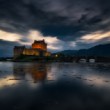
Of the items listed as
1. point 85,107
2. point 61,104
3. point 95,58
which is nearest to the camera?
point 85,107

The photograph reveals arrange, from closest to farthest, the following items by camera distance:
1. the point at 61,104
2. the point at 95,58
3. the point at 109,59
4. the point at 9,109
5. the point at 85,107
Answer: the point at 9,109 < the point at 85,107 < the point at 61,104 < the point at 109,59 < the point at 95,58

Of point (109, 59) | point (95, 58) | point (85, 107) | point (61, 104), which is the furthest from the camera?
point (95, 58)

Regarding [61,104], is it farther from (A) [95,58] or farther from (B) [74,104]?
(A) [95,58]

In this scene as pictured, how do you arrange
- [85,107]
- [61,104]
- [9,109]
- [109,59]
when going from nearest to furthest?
[9,109]
[85,107]
[61,104]
[109,59]

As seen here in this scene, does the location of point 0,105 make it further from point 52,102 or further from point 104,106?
point 104,106

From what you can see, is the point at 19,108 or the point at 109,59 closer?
the point at 19,108

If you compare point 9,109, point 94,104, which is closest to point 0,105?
point 9,109

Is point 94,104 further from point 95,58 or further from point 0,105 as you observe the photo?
point 95,58

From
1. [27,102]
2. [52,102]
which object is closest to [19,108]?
[27,102]

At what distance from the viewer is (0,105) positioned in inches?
388

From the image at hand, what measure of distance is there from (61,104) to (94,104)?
2.01 m

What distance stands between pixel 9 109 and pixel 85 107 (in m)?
4.21

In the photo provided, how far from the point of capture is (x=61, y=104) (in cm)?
1039

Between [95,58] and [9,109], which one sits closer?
[9,109]
